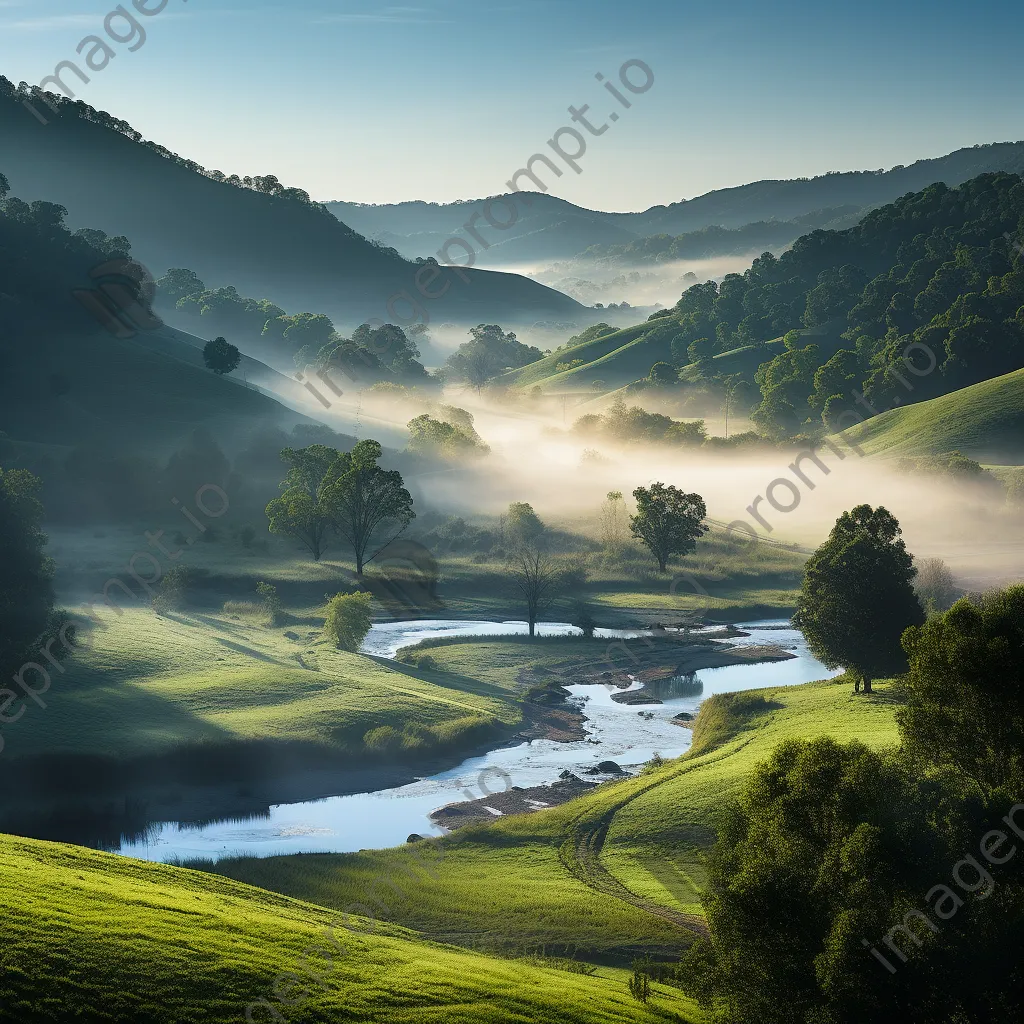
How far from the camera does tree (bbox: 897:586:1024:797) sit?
107ft

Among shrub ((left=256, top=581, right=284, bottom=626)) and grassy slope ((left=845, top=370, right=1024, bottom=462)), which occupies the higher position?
grassy slope ((left=845, top=370, right=1024, bottom=462))

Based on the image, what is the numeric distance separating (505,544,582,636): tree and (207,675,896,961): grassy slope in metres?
41.9

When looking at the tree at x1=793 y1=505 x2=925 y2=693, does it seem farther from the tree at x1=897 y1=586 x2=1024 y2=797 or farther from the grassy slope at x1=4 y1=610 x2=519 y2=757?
the tree at x1=897 y1=586 x2=1024 y2=797

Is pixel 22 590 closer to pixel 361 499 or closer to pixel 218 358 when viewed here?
pixel 361 499

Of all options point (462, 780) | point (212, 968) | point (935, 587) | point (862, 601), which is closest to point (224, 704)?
point (462, 780)

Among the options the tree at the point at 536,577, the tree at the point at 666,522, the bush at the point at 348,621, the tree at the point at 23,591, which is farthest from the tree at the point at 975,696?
the tree at the point at 666,522

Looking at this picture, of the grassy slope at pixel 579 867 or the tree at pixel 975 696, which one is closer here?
the tree at pixel 975 696

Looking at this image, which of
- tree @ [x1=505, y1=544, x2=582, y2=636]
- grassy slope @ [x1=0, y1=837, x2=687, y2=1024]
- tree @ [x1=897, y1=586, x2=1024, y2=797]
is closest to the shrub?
tree @ [x1=505, y1=544, x2=582, y2=636]

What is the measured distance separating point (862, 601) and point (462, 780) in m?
28.6

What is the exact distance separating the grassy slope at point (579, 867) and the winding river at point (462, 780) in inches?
210

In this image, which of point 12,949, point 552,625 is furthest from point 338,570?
point 12,949

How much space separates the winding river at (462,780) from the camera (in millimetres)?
58344

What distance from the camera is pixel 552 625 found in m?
114

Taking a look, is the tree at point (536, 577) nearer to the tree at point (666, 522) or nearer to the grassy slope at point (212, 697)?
the tree at point (666, 522)
